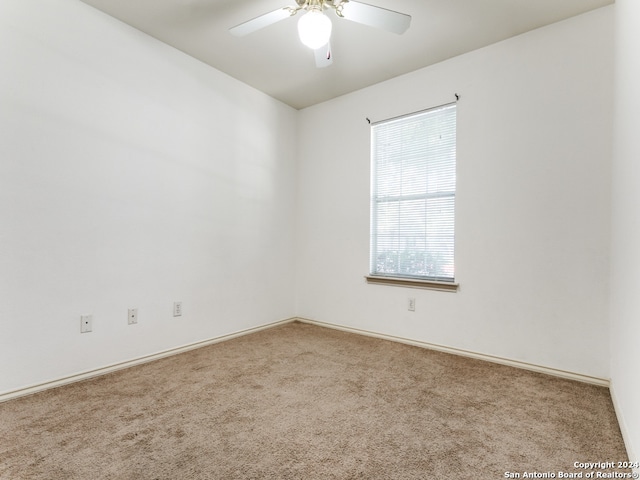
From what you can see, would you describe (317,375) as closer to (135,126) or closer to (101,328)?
(101,328)

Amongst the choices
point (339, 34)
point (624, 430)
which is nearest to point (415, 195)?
point (339, 34)

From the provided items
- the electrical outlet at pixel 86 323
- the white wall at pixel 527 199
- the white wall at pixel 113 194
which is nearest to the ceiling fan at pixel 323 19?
the white wall at pixel 113 194

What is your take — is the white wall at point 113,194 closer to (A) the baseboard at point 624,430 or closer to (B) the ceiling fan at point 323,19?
(B) the ceiling fan at point 323,19

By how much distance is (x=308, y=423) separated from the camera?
1.70m

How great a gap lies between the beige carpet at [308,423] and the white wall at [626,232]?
0.25 m

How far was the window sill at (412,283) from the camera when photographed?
2.83 metres

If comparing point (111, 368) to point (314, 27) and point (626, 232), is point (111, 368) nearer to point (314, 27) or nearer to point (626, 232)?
point (314, 27)

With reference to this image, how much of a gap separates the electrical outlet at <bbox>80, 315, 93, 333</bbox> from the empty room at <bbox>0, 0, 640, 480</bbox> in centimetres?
1

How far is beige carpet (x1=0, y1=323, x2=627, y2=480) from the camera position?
137 centimetres

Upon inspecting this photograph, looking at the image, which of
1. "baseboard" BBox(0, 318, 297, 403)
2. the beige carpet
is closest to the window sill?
the beige carpet

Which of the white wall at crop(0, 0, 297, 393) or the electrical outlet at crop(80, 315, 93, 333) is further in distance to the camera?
the electrical outlet at crop(80, 315, 93, 333)

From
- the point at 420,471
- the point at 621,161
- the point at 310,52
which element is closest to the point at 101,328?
the point at 420,471

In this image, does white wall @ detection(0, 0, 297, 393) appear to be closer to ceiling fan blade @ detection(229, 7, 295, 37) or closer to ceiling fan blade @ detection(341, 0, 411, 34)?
ceiling fan blade @ detection(229, 7, 295, 37)

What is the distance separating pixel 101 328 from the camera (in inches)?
91.0
